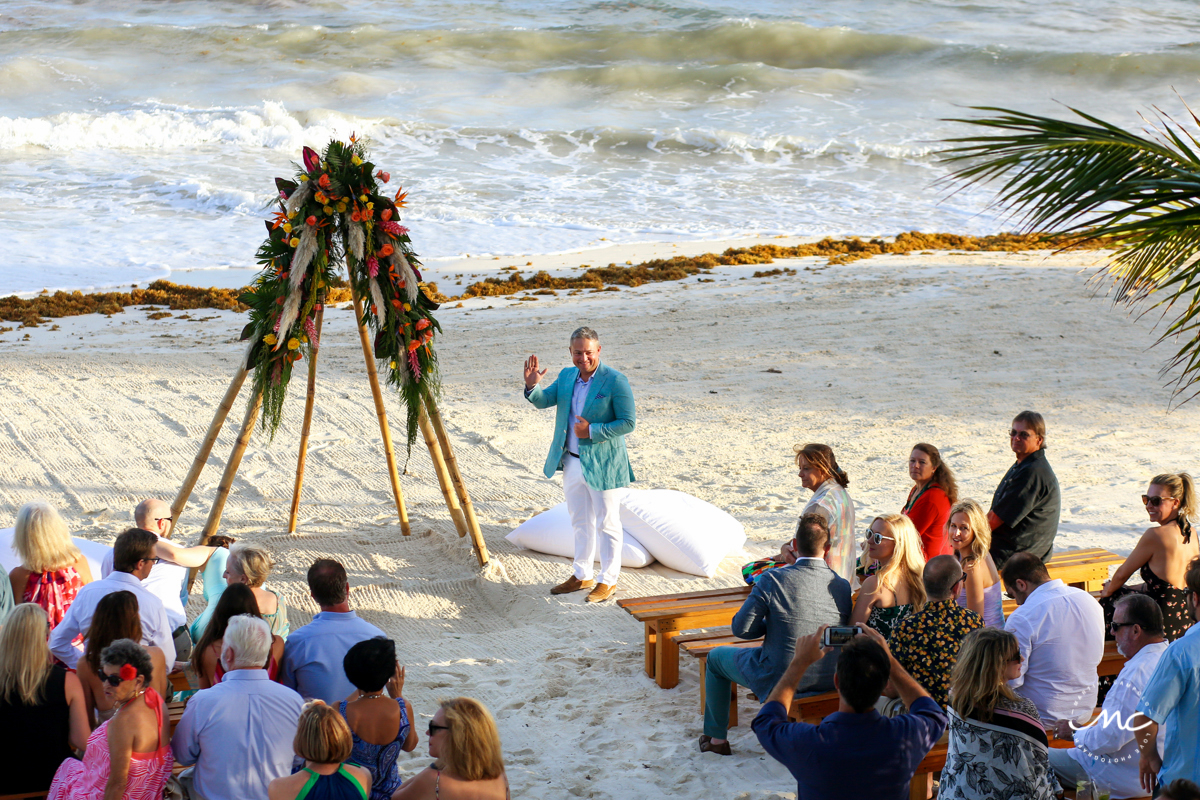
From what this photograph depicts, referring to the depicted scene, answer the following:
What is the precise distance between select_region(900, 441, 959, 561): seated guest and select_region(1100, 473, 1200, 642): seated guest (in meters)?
0.91

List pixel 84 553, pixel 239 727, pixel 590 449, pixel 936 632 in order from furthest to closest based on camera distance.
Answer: pixel 590 449 < pixel 84 553 < pixel 936 632 < pixel 239 727

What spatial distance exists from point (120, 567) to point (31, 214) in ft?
62.9

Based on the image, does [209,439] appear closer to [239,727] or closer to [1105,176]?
[239,727]

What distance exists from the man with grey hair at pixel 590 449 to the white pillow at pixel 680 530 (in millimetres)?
405

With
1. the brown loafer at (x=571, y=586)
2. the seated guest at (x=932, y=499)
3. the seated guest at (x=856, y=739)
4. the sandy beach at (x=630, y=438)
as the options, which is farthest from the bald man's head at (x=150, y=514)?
the seated guest at (x=932, y=499)

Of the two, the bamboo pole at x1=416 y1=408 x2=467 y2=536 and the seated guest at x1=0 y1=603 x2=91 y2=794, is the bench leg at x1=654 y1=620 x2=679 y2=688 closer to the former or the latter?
the bamboo pole at x1=416 y1=408 x2=467 y2=536

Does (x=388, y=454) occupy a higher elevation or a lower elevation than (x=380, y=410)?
lower

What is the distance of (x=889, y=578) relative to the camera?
4566 millimetres

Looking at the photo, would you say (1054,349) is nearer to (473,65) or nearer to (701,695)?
(701,695)

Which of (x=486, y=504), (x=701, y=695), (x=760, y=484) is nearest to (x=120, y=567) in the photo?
(x=701, y=695)

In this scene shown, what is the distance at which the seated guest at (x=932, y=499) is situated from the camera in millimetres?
5438

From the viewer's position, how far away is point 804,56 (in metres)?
37.5

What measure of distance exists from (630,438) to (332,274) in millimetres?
4082

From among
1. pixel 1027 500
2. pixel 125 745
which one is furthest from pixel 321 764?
pixel 1027 500
